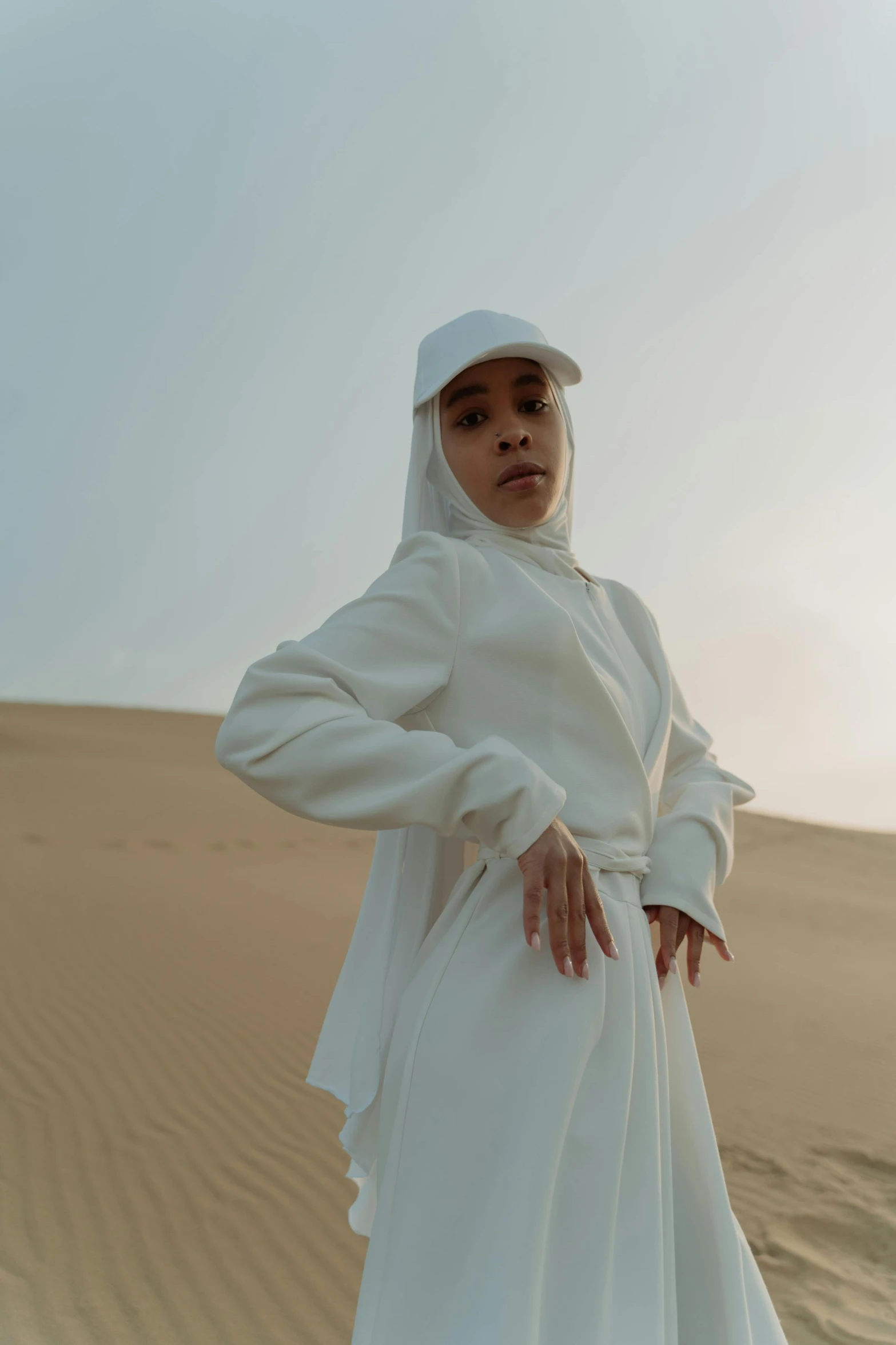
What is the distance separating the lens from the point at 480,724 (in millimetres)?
1689

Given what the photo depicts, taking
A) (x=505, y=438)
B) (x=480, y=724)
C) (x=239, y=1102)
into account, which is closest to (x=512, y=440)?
(x=505, y=438)

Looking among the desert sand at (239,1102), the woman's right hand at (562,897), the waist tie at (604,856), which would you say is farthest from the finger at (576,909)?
the desert sand at (239,1102)

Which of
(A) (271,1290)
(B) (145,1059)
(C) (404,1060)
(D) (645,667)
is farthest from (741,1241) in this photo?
(B) (145,1059)

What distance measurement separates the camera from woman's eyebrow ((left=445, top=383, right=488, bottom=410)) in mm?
1909

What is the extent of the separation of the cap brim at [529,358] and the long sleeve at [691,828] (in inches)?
26.0

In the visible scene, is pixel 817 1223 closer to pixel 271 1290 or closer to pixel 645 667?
pixel 271 1290

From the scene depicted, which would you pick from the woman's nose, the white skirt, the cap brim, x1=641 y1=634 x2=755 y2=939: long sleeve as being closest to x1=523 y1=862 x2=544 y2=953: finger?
the white skirt

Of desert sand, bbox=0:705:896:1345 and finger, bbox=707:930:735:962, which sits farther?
desert sand, bbox=0:705:896:1345

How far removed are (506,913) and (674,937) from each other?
0.31 meters

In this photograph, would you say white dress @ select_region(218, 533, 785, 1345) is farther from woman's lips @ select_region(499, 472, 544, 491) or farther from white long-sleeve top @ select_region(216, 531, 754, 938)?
woman's lips @ select_region(499, 472, 544, 491)

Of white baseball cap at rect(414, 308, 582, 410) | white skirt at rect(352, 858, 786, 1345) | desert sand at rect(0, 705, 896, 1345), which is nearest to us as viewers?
white skirt at rect(352, 858, 786, 1345)

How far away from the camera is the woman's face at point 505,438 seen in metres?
1.89

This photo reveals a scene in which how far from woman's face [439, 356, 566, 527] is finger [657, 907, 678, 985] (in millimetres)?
768

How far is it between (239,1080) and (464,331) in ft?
19.7
